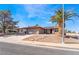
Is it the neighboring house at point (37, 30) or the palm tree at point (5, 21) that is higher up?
the palm tree at point (5, 21)

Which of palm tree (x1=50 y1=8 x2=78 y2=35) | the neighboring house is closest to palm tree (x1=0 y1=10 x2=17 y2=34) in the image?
the neighboring house

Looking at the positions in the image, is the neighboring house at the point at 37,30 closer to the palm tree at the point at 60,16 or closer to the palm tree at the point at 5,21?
the palm tree at the point at 60,16

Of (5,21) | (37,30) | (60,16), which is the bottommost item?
(37,30)

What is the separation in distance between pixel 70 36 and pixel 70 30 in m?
0.66

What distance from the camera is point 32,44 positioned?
1831 cm

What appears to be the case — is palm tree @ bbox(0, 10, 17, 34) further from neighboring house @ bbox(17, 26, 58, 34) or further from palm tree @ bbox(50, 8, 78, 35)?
palm tree @ bbox(50, 8, 78, 35)

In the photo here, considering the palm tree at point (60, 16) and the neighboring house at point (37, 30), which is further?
the palm tree at point (60, 16)

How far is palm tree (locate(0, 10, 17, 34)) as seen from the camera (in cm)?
1820

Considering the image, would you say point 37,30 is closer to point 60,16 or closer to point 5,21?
point 60,16

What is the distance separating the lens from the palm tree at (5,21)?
18.2 meters

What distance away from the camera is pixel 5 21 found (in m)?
18.6

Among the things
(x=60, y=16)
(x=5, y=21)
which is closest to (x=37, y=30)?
(x=60, y=16)

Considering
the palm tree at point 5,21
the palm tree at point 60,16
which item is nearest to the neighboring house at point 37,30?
the palm tree at point 60,16
